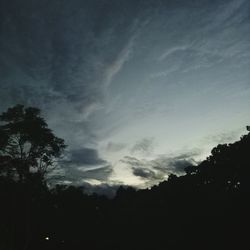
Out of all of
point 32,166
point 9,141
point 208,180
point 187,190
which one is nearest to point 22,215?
point 32,166

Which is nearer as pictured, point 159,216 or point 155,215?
point 159,216

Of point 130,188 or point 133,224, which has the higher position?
point 130,188

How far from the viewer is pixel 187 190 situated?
133ft

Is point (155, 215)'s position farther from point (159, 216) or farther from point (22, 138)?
point (22, 138)

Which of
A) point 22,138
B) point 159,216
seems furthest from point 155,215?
point 22,138

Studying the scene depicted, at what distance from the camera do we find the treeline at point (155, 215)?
28922 mm

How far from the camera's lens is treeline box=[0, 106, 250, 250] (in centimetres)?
2892

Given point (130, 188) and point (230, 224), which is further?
point (130, 188)

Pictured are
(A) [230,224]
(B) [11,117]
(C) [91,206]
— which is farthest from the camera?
(C) [91,206]

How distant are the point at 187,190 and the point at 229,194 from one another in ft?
26.3

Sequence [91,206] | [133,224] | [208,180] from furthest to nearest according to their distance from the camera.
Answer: [91,206] → [133,224] → [208,180]

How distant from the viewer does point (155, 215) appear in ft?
136

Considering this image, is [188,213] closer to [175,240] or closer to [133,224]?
[175,240]

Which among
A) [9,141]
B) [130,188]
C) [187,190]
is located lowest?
[187,190]
